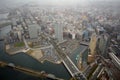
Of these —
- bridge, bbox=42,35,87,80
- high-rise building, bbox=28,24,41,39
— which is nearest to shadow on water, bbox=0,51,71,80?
bridge, bbox=42,35,87,80

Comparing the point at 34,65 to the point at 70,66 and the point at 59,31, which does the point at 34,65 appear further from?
the point at 59,31

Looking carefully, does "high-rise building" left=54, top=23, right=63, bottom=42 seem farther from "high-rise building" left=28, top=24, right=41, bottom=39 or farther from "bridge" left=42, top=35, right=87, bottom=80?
"high-rise building" left=28, top=24, right=41, bottom=39

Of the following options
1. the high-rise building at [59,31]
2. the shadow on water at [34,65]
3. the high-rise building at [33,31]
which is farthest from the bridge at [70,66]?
the high-rise building at [33,31]

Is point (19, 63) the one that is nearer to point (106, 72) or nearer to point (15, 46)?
point (15, 46)

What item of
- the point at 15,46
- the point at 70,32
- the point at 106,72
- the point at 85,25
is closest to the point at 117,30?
the point at 85,25

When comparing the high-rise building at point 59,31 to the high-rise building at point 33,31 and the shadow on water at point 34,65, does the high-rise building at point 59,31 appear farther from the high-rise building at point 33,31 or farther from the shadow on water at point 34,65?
the shadow on water at point 34,65

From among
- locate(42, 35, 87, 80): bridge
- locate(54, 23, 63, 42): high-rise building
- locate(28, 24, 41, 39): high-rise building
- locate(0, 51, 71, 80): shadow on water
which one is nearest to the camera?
locate(42, 35, 87, 80): bridge

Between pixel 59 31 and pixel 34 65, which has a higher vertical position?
pixel 59 31

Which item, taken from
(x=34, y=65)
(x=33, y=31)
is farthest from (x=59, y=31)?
(x=34, y=65)

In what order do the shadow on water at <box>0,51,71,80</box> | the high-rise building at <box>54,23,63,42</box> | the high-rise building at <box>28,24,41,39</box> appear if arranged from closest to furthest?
the shadow on water at <box>0,51,71,80</box>
the high-rise building at <box>54,23,63,42</box>
the high-rise building at <box>28,24,41,39</box>
